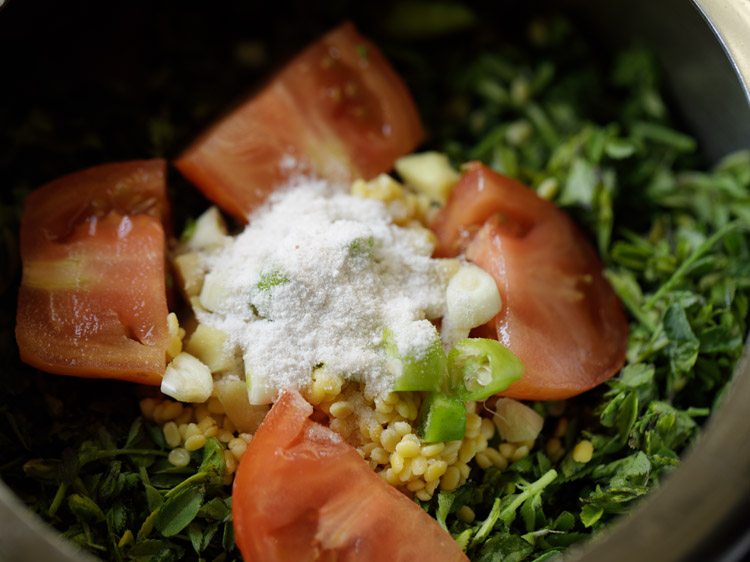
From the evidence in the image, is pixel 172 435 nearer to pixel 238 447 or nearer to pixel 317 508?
pixel 238 447

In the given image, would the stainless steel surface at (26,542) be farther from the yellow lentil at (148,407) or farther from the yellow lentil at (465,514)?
the yellow lentil at (465,514)

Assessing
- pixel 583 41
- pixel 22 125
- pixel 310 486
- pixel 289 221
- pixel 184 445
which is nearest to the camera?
pixel 310 486

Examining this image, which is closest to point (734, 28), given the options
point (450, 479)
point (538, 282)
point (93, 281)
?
point (538, 282)

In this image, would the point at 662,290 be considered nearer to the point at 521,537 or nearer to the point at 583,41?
the point at 521,537

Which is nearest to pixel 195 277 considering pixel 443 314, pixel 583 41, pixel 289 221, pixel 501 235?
pixel 289 221

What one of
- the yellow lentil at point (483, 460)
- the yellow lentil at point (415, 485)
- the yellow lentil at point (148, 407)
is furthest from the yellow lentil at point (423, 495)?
the yellow lentil at point (148, 407)

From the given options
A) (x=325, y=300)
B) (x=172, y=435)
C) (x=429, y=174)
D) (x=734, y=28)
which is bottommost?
(x=172, y=435)
